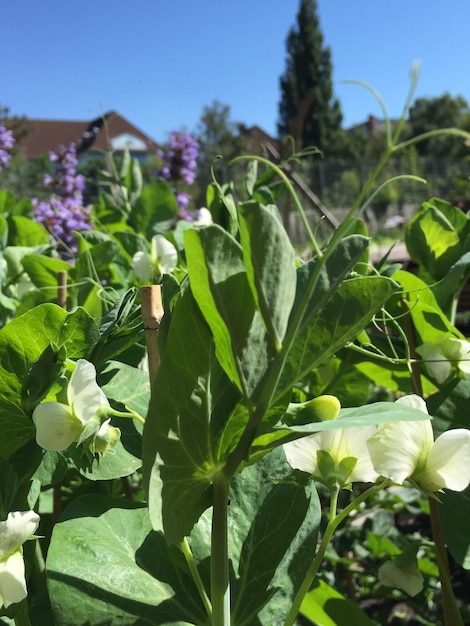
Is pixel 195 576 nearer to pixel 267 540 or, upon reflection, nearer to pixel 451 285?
pixel 267 540

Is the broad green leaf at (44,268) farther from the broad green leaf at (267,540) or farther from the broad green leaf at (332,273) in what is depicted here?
the broad green leaf at (332,273)

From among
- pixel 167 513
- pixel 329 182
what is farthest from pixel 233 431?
pixel 329 182

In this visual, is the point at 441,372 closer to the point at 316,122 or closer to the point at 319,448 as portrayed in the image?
the point at 319,448

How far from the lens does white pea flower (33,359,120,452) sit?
16.5 inches

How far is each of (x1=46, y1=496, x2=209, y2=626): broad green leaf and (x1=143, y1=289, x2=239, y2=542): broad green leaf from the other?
0.30 feet

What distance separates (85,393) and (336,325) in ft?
0.57

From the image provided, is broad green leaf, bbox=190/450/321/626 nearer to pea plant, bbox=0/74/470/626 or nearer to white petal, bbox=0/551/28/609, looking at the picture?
pea plant, bbox=0/74/470/626

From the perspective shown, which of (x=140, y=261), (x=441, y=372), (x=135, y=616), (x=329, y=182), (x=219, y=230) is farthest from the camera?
(x=329, y=182)

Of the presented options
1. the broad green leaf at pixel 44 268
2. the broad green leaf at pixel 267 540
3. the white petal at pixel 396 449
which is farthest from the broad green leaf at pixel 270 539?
the broad green leaf at pixel 44 268

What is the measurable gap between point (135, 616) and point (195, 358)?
208 mm

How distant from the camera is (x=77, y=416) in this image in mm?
430

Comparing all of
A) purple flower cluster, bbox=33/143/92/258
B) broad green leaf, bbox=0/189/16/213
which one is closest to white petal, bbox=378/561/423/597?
purple flower cluster, bbox=33/143/92/258

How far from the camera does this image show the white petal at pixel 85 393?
417 mm

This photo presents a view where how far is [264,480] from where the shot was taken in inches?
21.1
